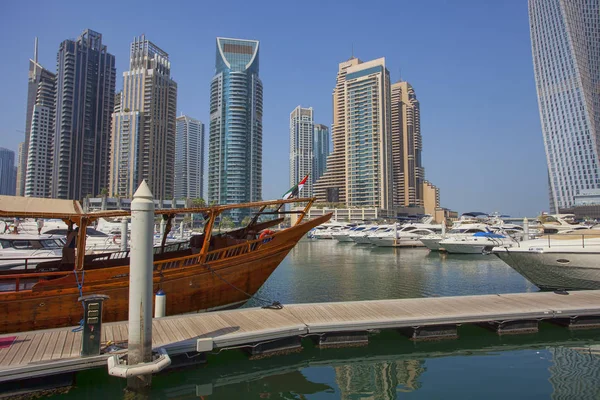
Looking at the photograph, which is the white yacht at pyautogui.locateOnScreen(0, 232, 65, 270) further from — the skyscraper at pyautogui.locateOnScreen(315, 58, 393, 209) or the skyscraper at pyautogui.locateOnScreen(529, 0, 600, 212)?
the skyscraper at pyautogui.locateOnScreen(529, 0, 600, 212)

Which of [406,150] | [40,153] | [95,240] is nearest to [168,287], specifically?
[95,240]

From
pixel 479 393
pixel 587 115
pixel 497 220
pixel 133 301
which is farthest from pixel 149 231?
pixel 587 115

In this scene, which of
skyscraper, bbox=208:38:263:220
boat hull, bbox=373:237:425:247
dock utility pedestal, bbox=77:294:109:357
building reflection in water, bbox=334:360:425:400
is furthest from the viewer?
skyscraper, bbox=208:38:263:220

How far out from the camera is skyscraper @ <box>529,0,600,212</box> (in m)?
122

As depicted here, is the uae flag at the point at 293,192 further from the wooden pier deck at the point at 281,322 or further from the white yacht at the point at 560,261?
the white yacht at the point at 560,261

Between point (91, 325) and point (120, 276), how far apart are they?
11.0ft

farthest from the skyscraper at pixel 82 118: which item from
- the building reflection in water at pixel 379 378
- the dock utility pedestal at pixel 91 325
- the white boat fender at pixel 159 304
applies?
the building reflection in water at pixel 379 378

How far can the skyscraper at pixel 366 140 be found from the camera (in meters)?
124

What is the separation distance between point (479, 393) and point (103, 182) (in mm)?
136933

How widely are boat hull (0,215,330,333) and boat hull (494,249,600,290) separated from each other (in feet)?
32.5

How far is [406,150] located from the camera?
157 metres

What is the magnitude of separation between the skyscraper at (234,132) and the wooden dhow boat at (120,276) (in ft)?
412

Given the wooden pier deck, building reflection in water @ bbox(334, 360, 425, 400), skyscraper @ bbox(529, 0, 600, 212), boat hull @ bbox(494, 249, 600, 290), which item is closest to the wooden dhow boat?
the wooden pier deck

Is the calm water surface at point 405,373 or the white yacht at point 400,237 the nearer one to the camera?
the calm water surface at point 405,373
